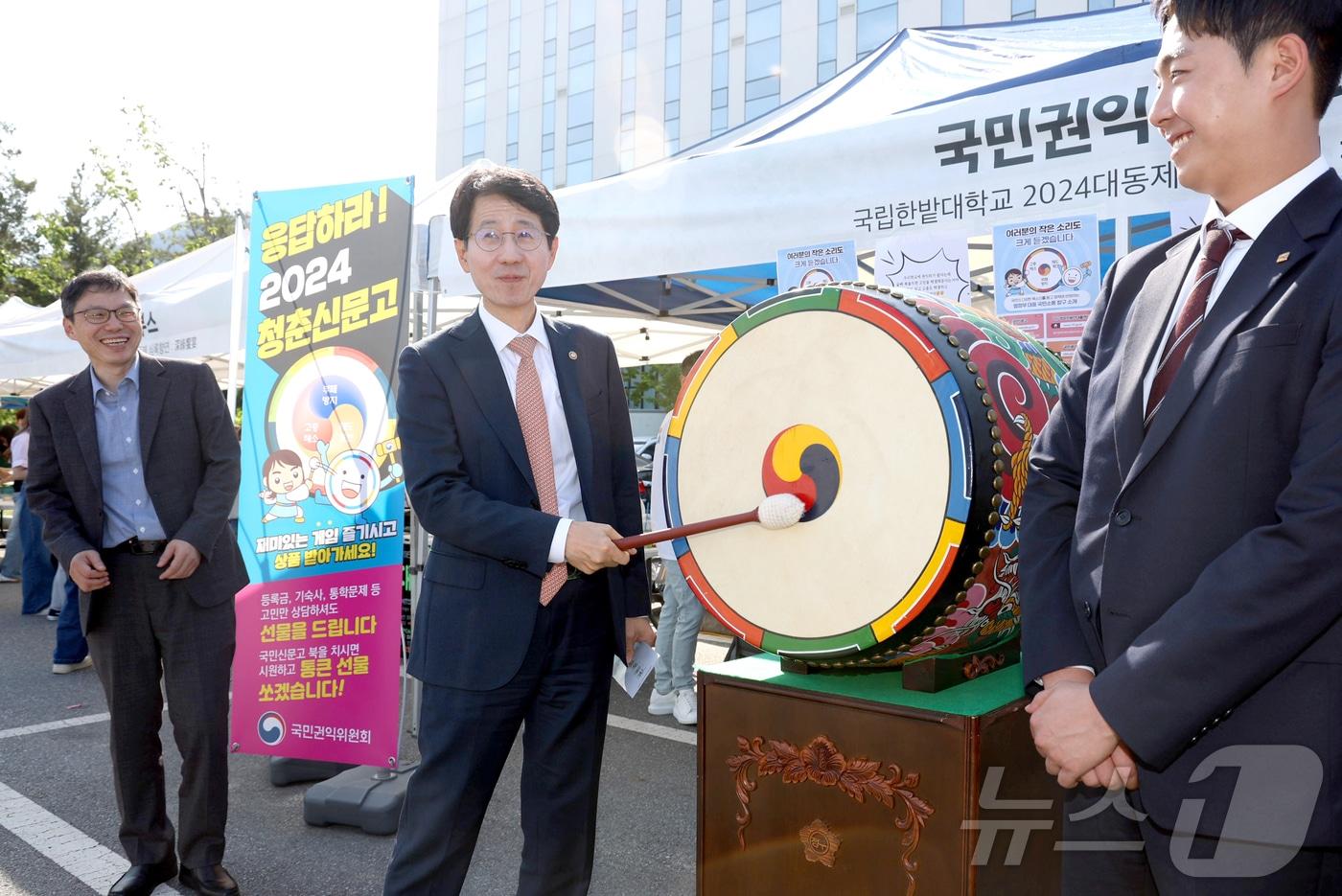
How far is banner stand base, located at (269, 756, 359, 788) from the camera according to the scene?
368cm

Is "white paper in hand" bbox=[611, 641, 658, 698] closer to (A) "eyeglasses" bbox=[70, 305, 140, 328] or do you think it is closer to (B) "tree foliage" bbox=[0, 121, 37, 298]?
(A) "eyeglasses" bbox=[70, 305, 140, 328]

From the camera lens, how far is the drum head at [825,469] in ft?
4.91

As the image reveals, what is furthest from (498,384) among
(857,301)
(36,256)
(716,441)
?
(36,256)

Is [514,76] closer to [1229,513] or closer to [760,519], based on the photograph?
[760,519]

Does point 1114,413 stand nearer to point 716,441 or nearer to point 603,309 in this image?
point 716,441

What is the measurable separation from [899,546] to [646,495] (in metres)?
6.74

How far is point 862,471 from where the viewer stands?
156 cm

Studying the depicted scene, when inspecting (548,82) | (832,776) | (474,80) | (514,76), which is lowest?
(832,776)

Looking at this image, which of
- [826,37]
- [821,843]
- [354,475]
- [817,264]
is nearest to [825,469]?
[821,843]

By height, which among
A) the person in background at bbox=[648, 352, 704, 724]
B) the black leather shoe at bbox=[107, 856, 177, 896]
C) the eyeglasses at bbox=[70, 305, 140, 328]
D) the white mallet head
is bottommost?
the black leather shoe at bbox=[107, 856, 177, 896]

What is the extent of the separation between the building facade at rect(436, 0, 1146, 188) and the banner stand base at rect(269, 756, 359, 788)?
2134 centimetres

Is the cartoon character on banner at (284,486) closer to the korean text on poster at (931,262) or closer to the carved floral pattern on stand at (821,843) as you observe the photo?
the korean text on poster at (931,262)

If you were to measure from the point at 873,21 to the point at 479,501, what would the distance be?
24180mm

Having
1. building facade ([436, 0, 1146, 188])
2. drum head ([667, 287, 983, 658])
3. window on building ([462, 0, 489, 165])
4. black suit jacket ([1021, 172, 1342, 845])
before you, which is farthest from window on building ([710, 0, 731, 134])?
black suit jacket ([1021, 172, 1342, 845])
